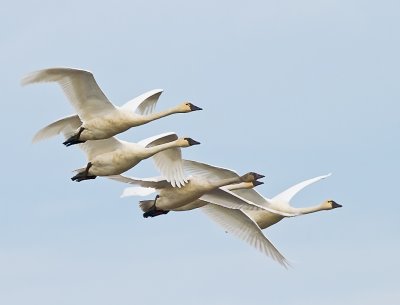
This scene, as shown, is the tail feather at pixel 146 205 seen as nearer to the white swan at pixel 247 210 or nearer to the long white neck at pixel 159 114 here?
the white swan at pixel 247 210

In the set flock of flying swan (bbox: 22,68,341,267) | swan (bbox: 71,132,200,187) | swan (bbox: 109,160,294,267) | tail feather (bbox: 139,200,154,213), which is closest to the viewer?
flock of flying swan (bbox: 22,68,341,267)

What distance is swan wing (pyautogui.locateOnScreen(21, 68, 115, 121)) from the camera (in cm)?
4438

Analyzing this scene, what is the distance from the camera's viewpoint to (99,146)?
153 ft

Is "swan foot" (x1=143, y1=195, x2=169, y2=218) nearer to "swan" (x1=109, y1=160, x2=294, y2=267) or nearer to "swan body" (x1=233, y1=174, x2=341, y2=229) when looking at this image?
"swan" (x1=109, y1=160, x2=294, y2=267)

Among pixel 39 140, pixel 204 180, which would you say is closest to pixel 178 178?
pixel 204 180

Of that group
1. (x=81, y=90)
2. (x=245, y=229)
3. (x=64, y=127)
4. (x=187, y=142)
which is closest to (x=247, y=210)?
(x=245, y=229)

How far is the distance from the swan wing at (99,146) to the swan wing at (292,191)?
6.23 meters

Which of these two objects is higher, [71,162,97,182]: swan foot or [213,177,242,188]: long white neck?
[71,162,97,182]: swan foot

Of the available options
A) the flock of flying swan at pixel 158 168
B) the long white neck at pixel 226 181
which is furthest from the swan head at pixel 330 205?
the long white neck at pixel 226 181

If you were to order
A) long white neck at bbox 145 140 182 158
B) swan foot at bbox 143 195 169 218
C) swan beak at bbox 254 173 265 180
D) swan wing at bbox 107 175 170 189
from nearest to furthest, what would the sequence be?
1. long white neck at bbox 145 140 182 158
2. swan wing at bbox 107 175 170 189
3. swan foot at bbox 143 195 169 218
4. swan beak at bbox 254 173 265 180

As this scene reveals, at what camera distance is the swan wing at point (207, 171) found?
48719mm

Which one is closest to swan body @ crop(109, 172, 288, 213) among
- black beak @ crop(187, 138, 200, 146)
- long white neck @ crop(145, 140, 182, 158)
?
black beak @ crop(187, 138, 200, 146)

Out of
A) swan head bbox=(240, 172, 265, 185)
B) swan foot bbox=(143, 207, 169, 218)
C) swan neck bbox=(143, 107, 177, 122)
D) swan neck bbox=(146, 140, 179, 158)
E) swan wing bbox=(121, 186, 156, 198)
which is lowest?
swan foot bbox=(143, 207, 169, 218)

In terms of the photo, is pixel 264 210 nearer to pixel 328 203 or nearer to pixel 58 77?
pixel 328 203
